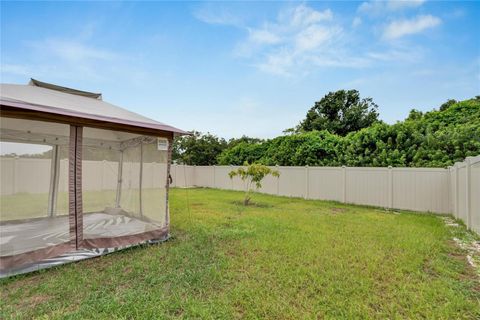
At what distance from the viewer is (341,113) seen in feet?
65.5

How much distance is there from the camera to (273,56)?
8188 millimetres

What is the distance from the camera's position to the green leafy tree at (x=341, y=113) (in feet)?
63.2

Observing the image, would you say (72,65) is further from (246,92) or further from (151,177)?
(246,92)

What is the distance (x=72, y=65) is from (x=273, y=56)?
6.00 metres

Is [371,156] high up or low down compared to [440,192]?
up

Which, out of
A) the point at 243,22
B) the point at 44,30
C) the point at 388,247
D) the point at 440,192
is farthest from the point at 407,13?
the point at 44,30

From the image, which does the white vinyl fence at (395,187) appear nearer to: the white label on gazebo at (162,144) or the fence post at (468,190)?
the fence post at (468,190)

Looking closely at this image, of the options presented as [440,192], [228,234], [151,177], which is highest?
[151,177]

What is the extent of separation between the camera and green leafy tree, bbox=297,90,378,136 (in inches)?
758

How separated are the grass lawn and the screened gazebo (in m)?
0.30

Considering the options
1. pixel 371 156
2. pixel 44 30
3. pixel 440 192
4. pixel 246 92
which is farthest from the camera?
pixel 246 92

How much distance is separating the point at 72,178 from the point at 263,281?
9.01 ft

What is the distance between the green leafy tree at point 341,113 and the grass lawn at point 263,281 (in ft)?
52.2

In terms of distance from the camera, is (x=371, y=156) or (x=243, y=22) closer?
(x=243, y=22)
